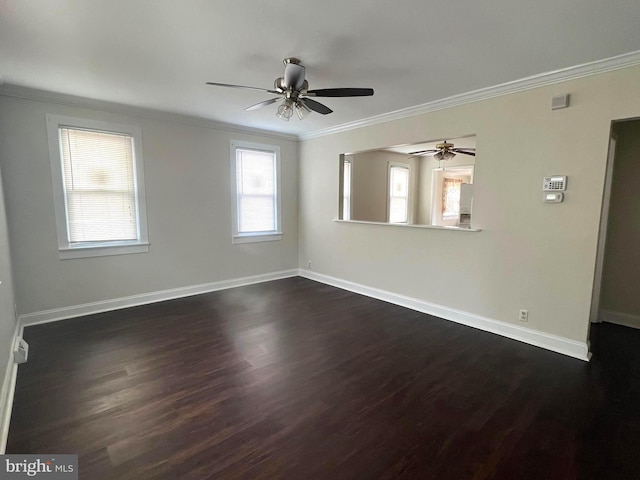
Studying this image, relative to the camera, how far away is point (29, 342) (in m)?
3.16

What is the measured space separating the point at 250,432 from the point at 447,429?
1262 mm

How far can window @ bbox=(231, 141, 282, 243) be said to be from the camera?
5.18 m

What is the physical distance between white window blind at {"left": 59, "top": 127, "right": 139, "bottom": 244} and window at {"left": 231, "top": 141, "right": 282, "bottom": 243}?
1496 mm

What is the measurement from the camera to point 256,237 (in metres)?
5.49

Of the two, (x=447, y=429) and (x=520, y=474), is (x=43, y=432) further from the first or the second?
(x=520, y=474)

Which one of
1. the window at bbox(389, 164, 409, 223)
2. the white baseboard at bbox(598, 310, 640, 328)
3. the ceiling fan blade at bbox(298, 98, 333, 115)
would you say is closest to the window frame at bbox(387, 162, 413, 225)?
the window at bbox(389, 164, 409, 223)

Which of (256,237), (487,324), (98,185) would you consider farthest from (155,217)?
(487,324)

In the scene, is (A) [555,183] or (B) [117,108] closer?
(A) [555,183]

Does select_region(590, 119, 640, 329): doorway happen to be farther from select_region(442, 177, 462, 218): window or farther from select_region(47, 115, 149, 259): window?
select_region(47, 115, 149, 259): window

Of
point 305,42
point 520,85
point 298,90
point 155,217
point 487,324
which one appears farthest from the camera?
point 155,217

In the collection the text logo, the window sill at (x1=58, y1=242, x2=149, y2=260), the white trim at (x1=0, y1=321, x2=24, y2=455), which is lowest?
the text logo

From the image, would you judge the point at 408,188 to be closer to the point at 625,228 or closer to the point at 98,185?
the point at 625,228

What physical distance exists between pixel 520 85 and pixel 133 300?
525cm

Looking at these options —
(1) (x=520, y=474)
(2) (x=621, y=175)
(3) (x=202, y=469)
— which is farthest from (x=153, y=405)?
(2) (x=621, y=175)
